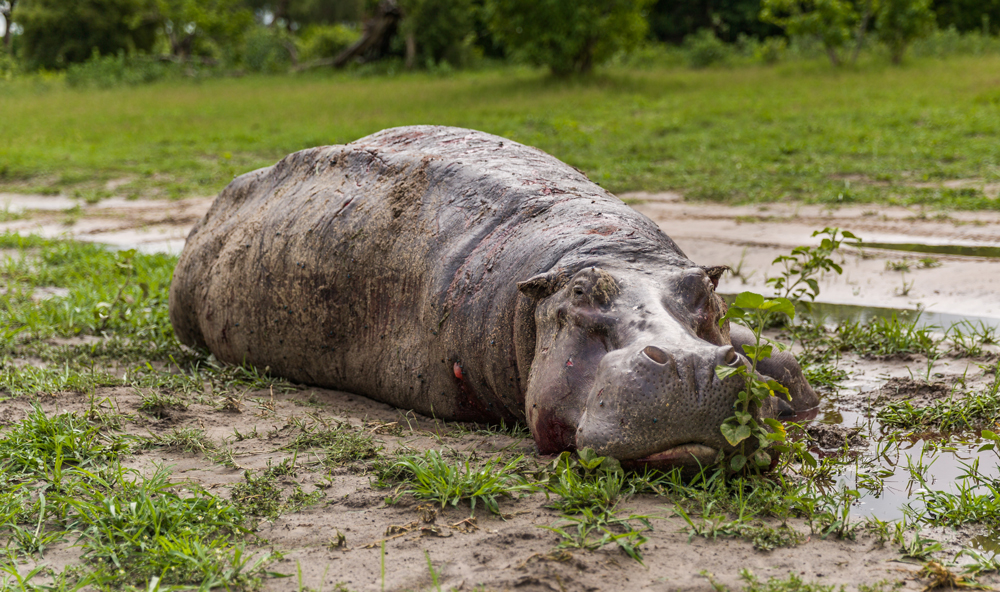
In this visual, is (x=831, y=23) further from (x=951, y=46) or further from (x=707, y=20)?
(x=707, y=20)

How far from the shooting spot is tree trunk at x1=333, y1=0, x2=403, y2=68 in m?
28.4

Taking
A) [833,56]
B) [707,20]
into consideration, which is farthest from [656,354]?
[707,20]

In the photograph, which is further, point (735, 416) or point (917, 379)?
point (917, 379)

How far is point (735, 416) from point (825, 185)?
254 inches

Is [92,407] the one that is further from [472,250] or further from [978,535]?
[978,535]

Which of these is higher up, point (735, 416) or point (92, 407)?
point (735, 416)

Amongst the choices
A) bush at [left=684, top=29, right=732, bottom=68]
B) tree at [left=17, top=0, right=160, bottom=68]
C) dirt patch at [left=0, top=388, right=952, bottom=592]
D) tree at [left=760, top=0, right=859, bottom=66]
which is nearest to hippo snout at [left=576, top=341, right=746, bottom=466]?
dirt patch at [left=0, top=388, right=952, bottom=592]

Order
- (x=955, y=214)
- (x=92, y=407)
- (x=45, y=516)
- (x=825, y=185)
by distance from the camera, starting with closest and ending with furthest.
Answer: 1. (x=45, y=516)
2. (x=92, y=407)
3. (x=955, y=214)
4. (x=825, y=185)

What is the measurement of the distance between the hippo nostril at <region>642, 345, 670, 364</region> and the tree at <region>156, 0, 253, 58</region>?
99.8 ft

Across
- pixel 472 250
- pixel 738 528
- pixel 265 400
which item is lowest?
pixel 265 400

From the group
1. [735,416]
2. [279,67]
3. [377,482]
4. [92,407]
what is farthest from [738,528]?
[279,67]

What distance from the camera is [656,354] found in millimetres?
2574

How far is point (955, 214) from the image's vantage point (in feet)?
23.1

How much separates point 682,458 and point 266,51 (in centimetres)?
3088
